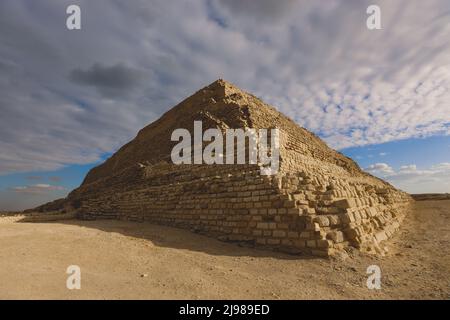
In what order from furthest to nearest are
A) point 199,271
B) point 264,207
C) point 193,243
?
1. point 193,243
2. point 264,207
3. point 199,271

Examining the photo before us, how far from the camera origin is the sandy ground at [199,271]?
153 inches

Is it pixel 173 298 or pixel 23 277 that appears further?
pixel 23 277

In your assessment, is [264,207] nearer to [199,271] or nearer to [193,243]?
[193,243]

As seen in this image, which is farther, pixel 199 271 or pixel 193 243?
pixel 193 243


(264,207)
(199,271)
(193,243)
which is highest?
(264,207)

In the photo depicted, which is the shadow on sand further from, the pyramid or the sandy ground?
the pyramid

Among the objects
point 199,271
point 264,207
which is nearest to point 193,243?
point 264,207

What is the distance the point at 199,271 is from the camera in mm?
4852

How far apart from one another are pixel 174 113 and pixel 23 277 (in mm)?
20070
